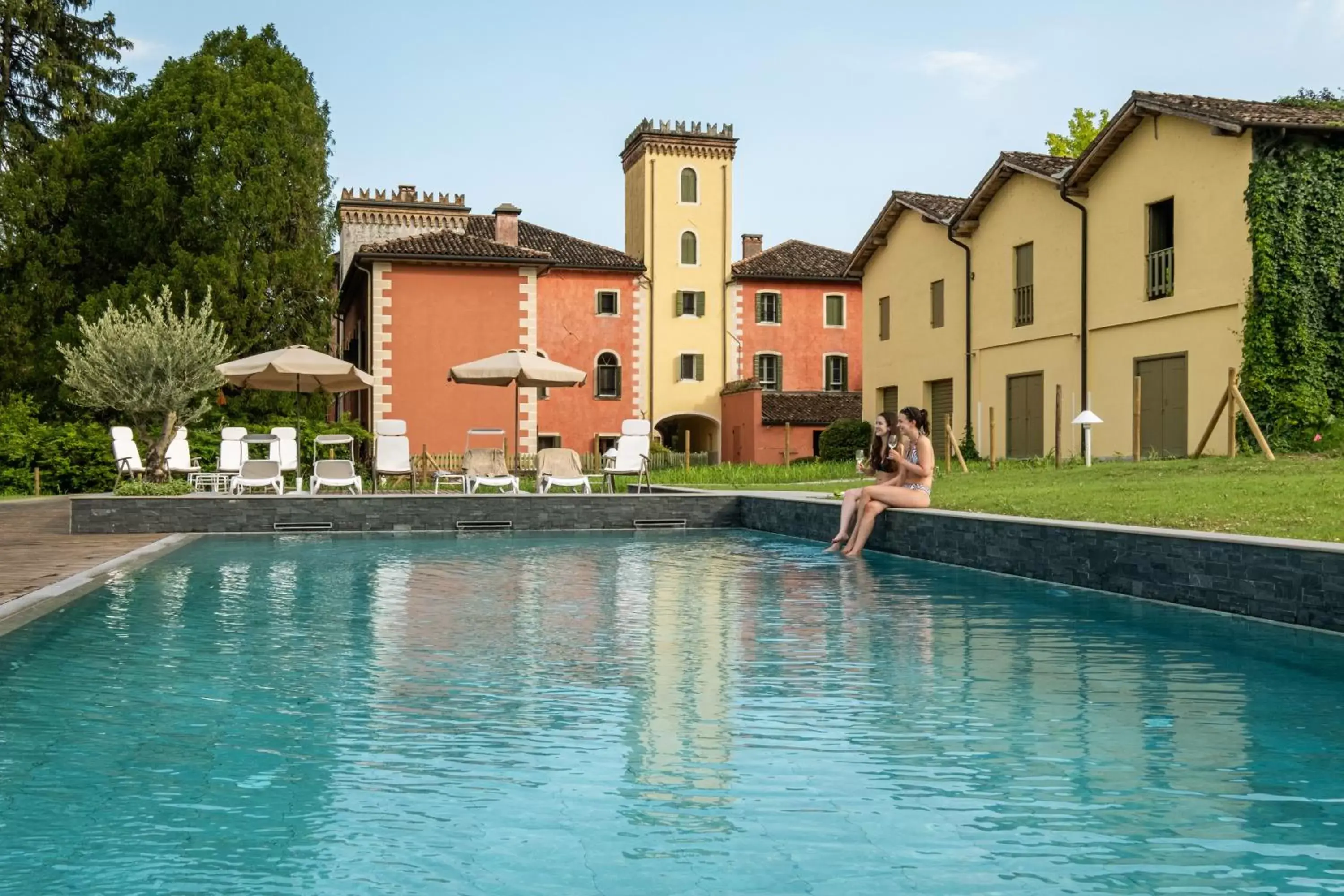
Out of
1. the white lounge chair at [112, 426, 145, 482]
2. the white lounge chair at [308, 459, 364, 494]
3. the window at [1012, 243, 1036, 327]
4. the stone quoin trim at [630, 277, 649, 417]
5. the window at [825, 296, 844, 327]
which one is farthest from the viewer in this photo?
the window at [825, 296, 844, 327]

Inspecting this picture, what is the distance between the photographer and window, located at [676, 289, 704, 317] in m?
41.7

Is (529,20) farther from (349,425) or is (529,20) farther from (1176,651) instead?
(349,425)

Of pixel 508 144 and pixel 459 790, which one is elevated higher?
pixel 508 144

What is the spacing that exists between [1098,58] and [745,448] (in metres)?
24.8

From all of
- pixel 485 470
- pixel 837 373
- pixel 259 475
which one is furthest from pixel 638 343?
pixel 259 475

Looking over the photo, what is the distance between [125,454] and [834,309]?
1146 inches

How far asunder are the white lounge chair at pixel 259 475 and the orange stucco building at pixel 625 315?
1778 cm

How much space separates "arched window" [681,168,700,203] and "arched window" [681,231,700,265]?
111cm

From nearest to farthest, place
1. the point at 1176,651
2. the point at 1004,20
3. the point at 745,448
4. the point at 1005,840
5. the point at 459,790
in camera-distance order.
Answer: the point at 1005,840 < the point at 459,790 < the point at 1176,651 < the point at 1004,20 < the point at 745,448

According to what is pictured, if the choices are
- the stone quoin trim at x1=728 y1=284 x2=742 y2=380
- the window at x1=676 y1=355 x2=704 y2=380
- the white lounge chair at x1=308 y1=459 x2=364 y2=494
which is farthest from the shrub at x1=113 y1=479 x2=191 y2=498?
the stone quoin trim at x1=728 y1=284 x2=742 y2=380

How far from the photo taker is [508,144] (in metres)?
20.6

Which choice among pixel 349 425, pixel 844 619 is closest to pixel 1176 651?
pixel 844 619

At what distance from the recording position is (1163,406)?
21.1 metres

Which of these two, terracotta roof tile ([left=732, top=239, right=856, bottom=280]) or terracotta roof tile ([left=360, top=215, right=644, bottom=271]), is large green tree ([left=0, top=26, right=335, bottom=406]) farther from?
terracotta roof tile ([left=732, top=239, right=856, bottom=280])
